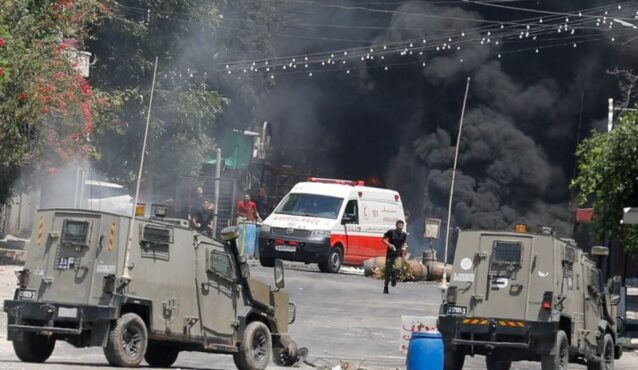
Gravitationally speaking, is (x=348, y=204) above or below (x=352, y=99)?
below

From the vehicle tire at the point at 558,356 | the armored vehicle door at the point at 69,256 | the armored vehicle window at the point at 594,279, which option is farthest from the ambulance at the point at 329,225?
the armored vehicle door at the point at 69,256

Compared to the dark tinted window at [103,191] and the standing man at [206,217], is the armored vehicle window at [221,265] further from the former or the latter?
the dark tinted window at [103,191]

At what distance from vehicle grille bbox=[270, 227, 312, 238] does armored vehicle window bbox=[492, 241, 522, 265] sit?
15.8 metres

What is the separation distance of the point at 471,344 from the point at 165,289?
13.4 ft

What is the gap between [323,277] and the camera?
1252 inches

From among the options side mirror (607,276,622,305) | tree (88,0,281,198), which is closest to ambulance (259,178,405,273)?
tree (88,0,281,198)

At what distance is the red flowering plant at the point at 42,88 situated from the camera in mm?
20109

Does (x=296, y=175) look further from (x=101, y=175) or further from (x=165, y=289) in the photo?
(x=165, y=289)

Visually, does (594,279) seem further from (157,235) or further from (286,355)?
(157,235)

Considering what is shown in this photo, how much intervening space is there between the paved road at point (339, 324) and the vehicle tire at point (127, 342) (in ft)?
1.21

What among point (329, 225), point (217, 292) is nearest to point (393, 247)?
point (329, 225)

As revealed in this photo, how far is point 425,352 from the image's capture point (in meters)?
13.0

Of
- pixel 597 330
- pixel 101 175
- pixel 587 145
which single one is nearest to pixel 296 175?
pixel 101 175

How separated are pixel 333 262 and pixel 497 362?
52.7ft
